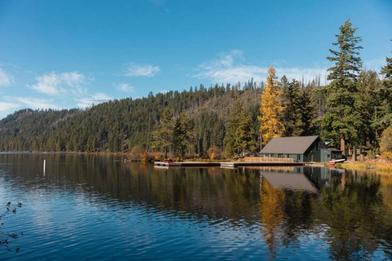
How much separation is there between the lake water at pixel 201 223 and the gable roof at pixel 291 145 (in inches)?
1443

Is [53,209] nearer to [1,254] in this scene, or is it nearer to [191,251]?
[1,254]

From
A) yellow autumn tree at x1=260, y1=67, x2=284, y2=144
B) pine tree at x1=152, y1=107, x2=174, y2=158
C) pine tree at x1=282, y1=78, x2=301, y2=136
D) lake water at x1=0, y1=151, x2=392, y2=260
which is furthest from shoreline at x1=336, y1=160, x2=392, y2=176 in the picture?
pine tree at x1=152, y1=107, x2=174, y2=158

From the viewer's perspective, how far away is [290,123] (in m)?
89.6

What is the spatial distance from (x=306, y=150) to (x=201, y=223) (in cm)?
5748

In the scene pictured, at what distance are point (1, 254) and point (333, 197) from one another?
2781cm

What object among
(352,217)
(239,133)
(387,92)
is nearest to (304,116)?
(239,133)

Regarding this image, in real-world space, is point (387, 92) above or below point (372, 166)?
above

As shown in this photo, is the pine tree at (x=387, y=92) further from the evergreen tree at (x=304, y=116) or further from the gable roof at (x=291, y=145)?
the evergreen tree at (x=304, y=116)

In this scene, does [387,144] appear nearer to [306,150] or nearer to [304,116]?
[306,150]

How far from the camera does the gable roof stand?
77.2 meters

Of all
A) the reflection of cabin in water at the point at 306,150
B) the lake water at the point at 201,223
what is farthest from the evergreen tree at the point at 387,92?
the lake water at the point at 201,223

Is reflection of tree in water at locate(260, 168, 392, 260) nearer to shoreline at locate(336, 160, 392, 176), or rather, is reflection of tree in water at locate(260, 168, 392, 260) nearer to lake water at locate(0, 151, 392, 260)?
lake water at locate(0, 151, 392, 260)

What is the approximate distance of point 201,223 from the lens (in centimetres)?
2375

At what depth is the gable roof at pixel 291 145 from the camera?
7719cm
